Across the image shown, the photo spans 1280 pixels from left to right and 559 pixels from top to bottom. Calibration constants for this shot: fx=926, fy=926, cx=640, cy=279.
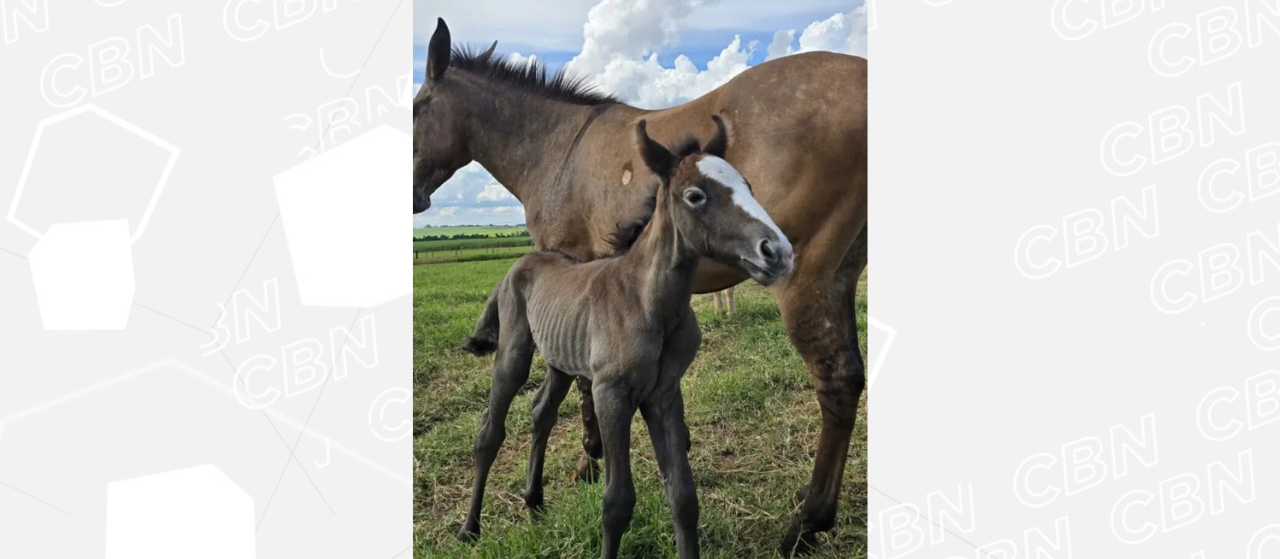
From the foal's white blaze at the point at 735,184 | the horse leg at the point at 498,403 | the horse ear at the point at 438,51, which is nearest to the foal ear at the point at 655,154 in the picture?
the foal's white blaze at the point at 735,184

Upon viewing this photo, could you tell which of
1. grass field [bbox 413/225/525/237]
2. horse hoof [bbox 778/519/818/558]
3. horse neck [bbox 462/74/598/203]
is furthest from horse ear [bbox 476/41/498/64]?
horse hoof [bbox 778/519/818/558]

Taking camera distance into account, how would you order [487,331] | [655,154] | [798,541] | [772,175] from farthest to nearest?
[487,331]
[798,541]
[772,175]
[655,154]

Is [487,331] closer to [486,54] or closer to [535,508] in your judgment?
[535,508]

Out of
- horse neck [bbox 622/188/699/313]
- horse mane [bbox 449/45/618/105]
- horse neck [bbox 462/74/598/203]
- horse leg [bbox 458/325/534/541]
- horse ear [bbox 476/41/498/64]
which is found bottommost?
horse leg [bbox 458/325/534/541]

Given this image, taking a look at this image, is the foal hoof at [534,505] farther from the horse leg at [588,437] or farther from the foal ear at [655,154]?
the foal ear at [655,154]

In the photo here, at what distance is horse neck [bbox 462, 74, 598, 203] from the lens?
4059 mm

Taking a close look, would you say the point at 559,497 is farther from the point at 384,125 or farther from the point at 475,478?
the point at 384,125

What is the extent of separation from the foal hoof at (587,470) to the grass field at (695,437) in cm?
6

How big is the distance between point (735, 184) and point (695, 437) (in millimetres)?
1524

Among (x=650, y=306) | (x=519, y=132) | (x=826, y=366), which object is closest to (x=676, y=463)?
(x=650, y=306)

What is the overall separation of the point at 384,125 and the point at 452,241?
0.57 metres

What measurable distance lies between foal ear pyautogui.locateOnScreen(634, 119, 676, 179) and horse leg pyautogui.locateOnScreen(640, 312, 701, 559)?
0.51 meters

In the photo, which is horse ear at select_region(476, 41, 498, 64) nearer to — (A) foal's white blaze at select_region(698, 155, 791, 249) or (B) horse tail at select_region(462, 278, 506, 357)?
(B) horse tail at select_region(462, 278, 506, 357)

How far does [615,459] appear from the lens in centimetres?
298
